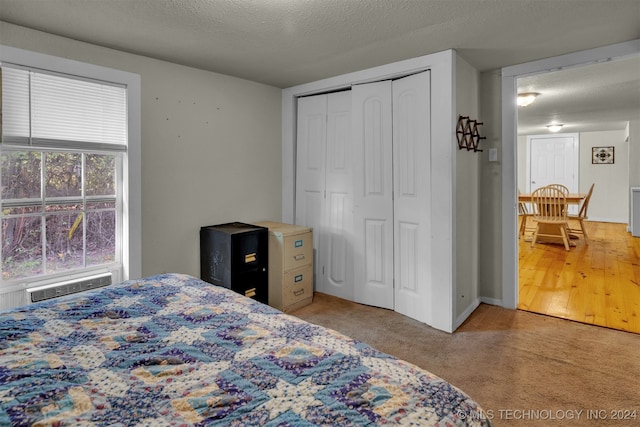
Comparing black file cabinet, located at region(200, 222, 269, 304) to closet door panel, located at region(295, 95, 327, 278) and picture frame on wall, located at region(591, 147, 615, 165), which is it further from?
picture frame on wall, located at region(591, 147, 615, 165)

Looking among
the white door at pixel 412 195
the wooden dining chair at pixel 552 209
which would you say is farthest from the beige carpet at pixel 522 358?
the wooden dining chair at pixel 552 209

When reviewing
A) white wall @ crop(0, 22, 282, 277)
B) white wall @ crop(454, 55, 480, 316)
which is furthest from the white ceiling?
white wall @ crop(454, 55, 480, 316)

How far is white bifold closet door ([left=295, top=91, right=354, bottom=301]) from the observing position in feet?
12.1

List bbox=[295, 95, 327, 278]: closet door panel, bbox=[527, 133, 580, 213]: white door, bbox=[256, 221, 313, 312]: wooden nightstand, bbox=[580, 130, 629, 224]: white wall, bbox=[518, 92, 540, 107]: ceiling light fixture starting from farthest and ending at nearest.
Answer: bbox=[527, 133, 580, 213]: white door
bbox=[580, 130, 629, 224]: white wall
bbox=[518, 92, 540, 107]: ceiling light fixture
bbox=[295, 95, 327, 278]: closet door panel
bbox=[256, 221, 313, 312]: wooden nightstand

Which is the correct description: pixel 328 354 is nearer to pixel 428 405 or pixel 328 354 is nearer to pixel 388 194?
→ pixel 428 405

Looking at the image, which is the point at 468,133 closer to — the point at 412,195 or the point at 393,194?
the point at 412,195

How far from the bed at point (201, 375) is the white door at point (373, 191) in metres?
2.03

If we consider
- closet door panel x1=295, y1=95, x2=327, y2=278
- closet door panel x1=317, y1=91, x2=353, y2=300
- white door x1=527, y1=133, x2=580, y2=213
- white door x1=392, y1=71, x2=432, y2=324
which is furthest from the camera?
white door x1=527, y1=133, x2=580, y2=213

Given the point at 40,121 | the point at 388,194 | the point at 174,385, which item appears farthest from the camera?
the point at 388,194

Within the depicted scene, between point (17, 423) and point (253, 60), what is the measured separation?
2.85m

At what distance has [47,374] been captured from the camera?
3.55 ft

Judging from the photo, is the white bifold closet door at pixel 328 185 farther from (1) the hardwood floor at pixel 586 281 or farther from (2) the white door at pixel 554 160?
(2) the white door at pixel 554 160

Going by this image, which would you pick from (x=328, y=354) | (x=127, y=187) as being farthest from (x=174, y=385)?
(x=127, y=187)

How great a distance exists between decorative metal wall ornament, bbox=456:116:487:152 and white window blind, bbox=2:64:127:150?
2.68 metres
